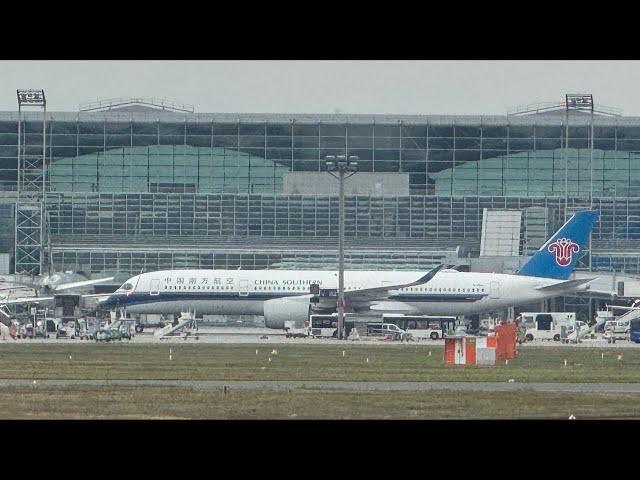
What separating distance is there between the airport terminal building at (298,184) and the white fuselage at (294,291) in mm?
28213

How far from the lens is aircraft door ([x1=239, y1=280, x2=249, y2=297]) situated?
84.1m

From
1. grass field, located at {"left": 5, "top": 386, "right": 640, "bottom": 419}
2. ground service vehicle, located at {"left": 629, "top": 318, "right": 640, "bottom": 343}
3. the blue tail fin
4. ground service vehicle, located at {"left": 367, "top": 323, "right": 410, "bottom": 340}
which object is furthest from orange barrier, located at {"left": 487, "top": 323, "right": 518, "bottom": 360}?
the blue tail fin

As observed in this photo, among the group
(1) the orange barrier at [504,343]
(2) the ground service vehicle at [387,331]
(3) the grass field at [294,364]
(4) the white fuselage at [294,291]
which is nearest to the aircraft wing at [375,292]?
(4) the white fuselage at [294,291]

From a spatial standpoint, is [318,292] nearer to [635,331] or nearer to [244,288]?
[244,288]

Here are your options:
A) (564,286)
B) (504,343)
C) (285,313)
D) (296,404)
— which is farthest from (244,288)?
(296,404)

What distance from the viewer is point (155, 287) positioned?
83938 mm

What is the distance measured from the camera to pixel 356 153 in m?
119

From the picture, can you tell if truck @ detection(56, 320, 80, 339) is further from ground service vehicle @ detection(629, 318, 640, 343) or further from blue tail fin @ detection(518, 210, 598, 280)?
ground service vehicle @ detection(629, 318, 640, 343)

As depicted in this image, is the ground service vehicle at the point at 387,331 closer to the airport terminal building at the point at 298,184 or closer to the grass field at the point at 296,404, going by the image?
the airport terminal building at the point at 298,184

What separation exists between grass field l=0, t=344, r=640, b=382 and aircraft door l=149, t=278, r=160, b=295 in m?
19.5

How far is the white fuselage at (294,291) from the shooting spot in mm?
83812

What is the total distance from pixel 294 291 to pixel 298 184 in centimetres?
3544
